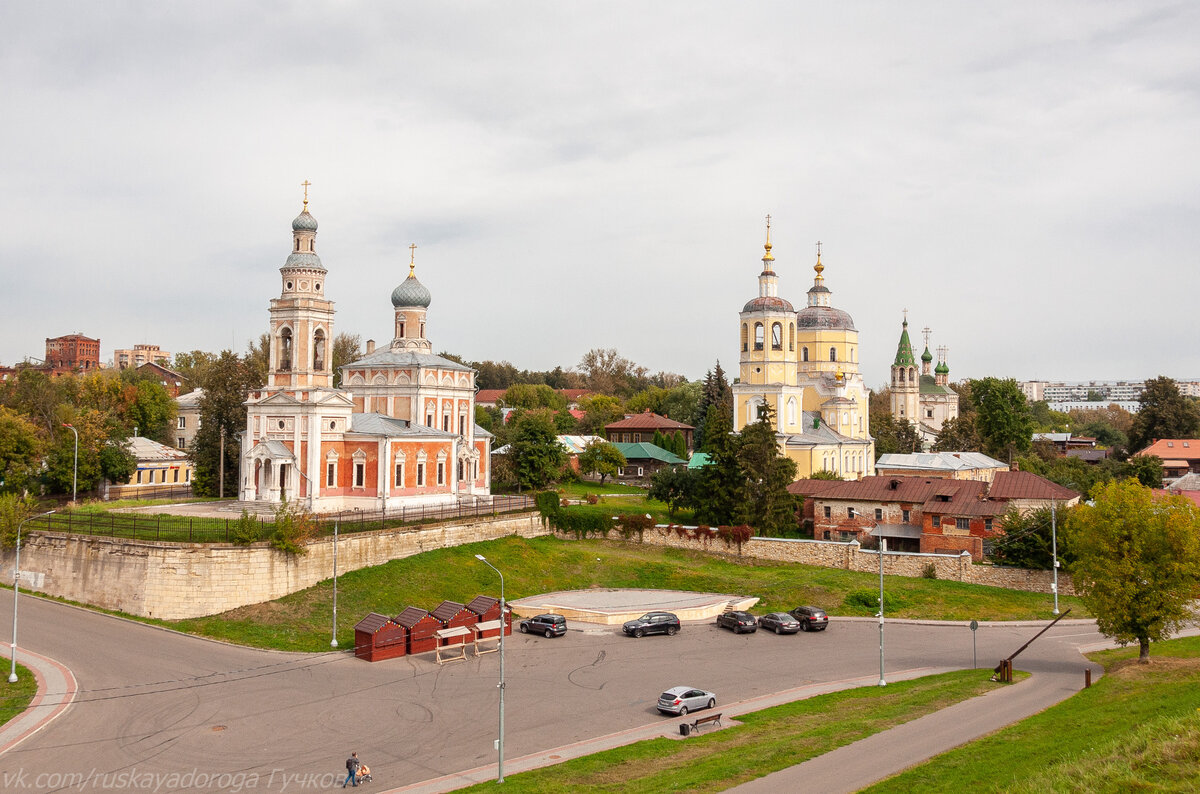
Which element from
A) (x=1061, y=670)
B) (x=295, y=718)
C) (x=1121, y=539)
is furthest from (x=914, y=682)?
(x=295, y=718)

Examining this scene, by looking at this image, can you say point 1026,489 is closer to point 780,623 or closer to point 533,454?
point 780,623

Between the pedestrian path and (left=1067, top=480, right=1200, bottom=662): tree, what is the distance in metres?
33.4

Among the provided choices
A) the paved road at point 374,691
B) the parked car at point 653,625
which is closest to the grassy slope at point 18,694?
the paved road at point 374,691

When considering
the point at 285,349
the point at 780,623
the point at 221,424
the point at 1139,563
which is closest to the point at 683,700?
the point at 780,623

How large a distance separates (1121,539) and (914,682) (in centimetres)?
896

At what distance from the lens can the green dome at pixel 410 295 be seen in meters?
61.5

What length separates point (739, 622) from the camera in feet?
131

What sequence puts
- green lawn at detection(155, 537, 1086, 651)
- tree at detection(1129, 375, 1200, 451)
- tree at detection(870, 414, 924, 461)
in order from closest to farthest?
1. green lawn at detection(155, 537, 1086, 651)
2. tree at detection(870, 414, 924, 461)
3. tree at detection(1129, 375, 1200, 451)

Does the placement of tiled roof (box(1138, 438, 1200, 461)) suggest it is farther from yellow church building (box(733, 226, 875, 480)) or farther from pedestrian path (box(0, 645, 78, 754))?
pedestrian path (box(0, 645, 78, 754))

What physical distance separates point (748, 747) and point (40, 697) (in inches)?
842

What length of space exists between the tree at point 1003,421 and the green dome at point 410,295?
56.4 metres

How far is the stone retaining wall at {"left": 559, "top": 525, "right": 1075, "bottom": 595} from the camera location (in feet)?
153

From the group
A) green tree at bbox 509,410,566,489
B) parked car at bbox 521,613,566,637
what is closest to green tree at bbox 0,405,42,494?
green tree at bbox 509,410,566,489

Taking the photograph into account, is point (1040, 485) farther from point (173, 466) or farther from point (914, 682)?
point (173, 466)
